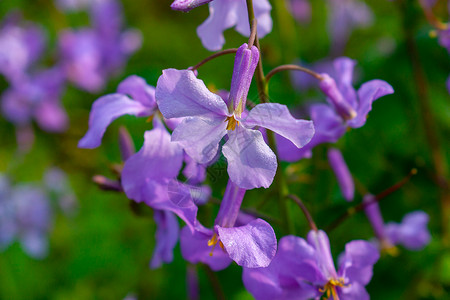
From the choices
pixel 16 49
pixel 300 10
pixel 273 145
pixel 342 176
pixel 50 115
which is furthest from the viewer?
pixel 300 10

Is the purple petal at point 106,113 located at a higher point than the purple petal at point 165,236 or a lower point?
higher

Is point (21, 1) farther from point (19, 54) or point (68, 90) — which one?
point (19, 54)

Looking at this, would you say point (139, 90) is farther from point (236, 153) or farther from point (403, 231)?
point (403, 231)

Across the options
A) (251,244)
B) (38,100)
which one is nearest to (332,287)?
(251,244)

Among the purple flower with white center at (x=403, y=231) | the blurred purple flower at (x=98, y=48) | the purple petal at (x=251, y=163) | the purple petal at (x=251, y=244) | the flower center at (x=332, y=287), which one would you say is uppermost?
the purple petal at (x=251, y=163)

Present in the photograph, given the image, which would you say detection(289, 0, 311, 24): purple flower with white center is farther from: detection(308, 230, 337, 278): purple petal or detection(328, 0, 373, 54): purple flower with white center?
detection(308, 230, 337, 278): purple petal

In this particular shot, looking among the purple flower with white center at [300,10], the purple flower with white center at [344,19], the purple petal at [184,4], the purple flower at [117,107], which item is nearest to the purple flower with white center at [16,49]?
the purple flower with white center at [300,10]

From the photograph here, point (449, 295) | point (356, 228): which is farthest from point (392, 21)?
point (449, 295)

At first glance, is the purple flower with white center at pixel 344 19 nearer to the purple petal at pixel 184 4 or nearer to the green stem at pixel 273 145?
the green stem at pixel 273 145
